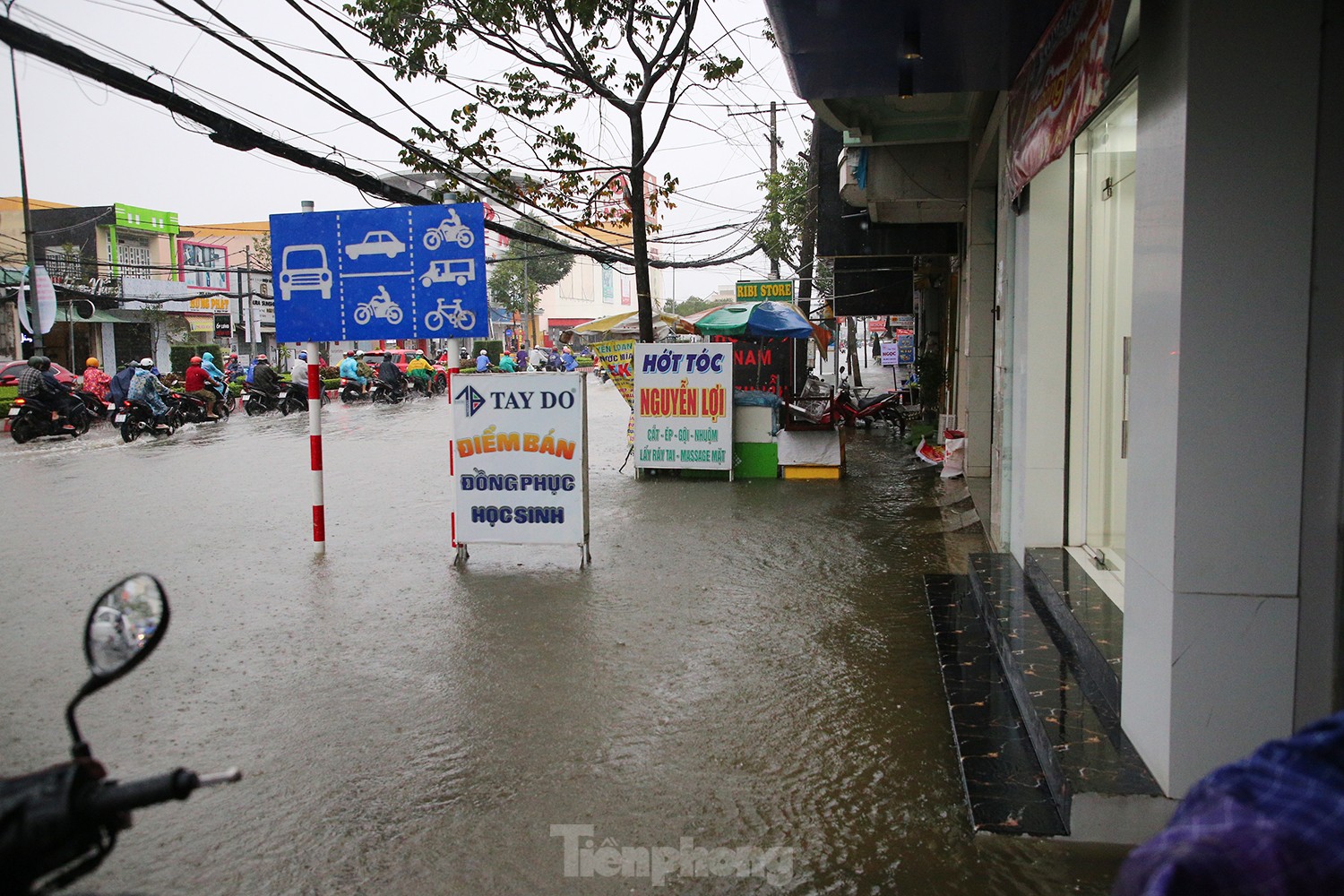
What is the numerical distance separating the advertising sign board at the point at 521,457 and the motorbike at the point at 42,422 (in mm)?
14423

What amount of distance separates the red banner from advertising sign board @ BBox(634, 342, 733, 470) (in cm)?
598

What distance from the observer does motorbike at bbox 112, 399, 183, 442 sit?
1862 centimetres

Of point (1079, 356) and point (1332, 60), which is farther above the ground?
point (1332, 60)

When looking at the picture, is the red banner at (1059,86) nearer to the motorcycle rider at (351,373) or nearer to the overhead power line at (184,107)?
the overhead power line at (184,107)

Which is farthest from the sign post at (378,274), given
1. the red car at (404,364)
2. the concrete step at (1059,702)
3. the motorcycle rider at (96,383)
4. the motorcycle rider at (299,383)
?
the red car at (404,364)

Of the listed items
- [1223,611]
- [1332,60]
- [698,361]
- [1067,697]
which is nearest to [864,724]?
[1067,697]

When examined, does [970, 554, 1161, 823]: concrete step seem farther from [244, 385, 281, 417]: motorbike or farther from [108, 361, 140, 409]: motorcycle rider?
[244, 385, 281, 417]: motorbike

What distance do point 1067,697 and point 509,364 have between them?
2749 centimetres

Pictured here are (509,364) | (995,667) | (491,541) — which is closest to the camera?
(995,667)

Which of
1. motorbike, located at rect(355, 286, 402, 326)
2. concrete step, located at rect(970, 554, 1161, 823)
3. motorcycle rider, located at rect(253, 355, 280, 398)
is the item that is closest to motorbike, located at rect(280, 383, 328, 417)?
motorcycle rider, located at rect(253, 355, 280, 398)

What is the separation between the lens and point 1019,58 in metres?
6.21

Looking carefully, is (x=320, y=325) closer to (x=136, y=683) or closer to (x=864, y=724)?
(x=136, y=683)

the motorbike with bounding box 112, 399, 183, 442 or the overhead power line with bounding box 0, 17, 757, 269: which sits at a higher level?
the overhead power line with bounding box 0, 17, 757, 269

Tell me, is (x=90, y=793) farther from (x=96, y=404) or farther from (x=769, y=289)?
(x=96, y=404)
